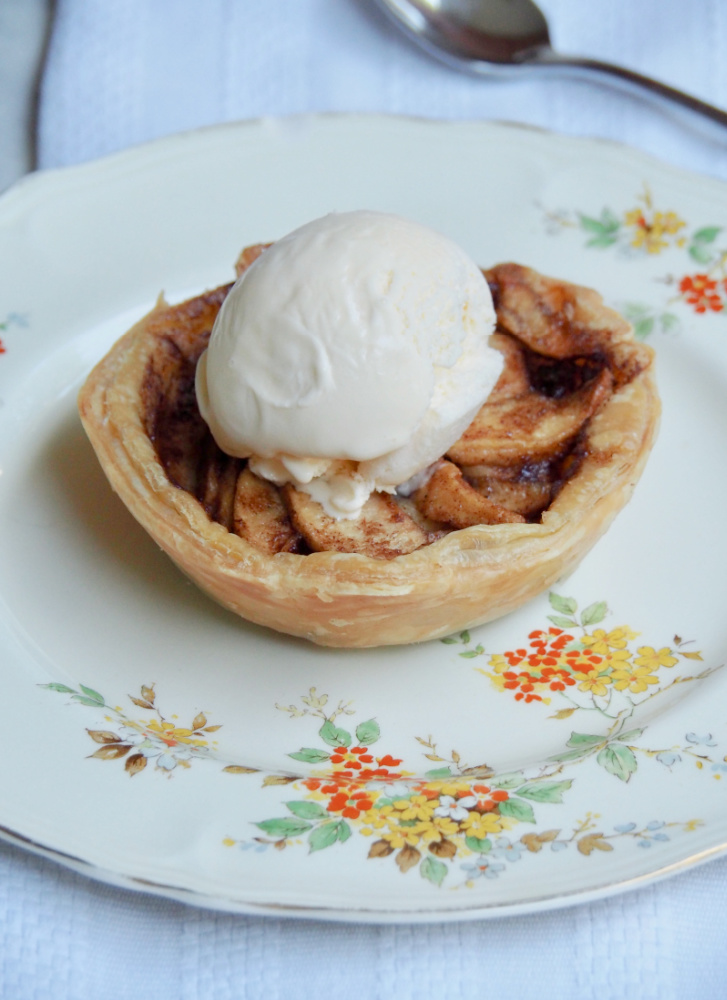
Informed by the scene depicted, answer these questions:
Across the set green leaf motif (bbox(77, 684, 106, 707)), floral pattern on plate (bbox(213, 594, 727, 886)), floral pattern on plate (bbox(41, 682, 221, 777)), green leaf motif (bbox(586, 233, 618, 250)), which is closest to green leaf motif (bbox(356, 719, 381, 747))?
floral pattern on plate (bbox(213, 594, 727, 886))

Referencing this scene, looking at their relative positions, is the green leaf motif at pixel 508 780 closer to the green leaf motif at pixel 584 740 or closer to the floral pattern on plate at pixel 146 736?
the green leaf motif at pixel 584 740

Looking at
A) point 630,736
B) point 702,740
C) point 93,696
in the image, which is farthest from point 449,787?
point 93,696

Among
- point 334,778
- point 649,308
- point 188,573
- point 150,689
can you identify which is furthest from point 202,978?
point 649,308

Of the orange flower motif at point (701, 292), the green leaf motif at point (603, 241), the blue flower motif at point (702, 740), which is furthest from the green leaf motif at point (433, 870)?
the green leaf motif at point (603, 241)

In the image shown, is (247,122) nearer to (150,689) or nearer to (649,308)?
(649,308)

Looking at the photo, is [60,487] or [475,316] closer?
[475,316]


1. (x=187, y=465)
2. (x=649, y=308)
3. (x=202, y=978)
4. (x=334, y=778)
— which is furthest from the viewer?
(x=649, y=308)
